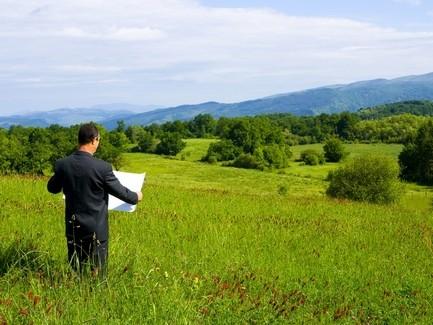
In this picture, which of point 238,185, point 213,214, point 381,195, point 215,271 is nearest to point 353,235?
point 213,214

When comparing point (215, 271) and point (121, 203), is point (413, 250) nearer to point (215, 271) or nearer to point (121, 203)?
point (215, 271)

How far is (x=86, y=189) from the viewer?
6121mm

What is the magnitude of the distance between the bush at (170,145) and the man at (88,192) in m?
129

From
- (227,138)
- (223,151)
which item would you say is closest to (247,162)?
(223,151)

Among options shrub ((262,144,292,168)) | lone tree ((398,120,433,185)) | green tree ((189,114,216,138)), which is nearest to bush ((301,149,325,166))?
shrub ((262,144,292,168))

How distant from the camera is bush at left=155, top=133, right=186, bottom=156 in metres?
136

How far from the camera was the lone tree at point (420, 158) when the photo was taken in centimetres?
9238

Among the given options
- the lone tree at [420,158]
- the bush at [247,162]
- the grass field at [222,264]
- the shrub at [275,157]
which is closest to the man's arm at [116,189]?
the grass field at [222,264]

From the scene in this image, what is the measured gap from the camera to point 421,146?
9425 cm

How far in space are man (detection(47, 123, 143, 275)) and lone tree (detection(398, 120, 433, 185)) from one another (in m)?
92.3

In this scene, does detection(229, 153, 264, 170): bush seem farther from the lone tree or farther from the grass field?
the grass field

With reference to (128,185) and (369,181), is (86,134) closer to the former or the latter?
(128,185)

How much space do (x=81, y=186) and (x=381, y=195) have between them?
42.7 metres

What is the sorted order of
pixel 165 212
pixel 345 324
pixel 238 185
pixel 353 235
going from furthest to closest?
pixel 238 185 → pixel 165 212 → pixel 353 235 → pixel 345 324
